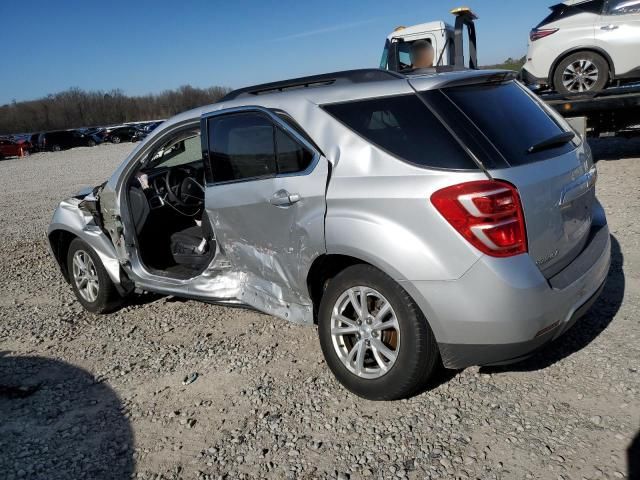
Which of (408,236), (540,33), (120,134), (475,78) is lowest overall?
(408,236)

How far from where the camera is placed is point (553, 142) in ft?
9.52

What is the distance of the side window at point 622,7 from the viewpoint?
7879 millimetres

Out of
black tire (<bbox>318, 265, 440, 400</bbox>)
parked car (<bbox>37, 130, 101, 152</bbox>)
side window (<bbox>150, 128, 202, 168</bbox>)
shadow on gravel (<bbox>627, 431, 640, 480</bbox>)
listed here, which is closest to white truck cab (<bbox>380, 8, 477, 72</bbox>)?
side window (<bbox>150, 128, 202, 168</bbox>)

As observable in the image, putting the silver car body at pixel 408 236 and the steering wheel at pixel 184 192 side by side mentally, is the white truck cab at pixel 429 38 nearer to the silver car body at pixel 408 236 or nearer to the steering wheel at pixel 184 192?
the steering wheel at pixel 184 192

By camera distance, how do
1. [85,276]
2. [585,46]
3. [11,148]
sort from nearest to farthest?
1. [85,276]
2. [585,46]
3. [11,148]

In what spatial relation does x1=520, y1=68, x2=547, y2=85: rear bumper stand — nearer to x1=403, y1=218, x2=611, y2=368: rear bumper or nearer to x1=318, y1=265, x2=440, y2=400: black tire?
x1=403, y1=218, x2=611, y2=368: rear bumper

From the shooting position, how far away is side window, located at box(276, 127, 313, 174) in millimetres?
3094

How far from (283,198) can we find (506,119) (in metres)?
1.28

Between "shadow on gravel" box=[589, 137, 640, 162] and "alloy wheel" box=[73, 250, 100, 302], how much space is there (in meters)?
8.60

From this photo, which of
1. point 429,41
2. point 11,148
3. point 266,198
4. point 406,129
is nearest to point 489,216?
point 406,129

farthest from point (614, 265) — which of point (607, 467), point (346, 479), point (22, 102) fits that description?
point (22, 102)

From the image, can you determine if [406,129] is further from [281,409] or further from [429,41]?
[429,41]

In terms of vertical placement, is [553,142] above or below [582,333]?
above

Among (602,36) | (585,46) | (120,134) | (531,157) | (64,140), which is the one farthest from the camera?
(120,134)
